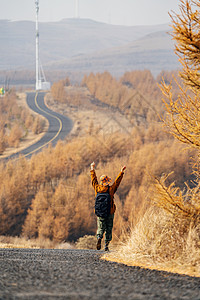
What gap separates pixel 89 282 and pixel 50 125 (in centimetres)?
6897

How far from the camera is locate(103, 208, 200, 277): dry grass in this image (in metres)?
6.00

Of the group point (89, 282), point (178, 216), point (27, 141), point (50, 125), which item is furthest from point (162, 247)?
point (50, 125)

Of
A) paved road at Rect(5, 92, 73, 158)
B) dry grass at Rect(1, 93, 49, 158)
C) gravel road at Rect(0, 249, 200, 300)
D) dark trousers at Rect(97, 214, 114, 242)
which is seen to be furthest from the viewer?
paved road at Rect(5, 92, 73, 158)

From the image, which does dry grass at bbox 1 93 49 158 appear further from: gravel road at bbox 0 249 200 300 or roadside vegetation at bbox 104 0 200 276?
gravel road at bbox 0 249 200 300

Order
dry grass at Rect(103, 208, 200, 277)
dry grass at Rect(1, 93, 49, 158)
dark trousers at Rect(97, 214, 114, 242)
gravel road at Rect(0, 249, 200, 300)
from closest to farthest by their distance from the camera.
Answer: gravel road at Rect(0, 249, 200, 300) < dry grass at Rect(103, 208, 200, 277) < dark trousers at Rect(97, 214, 114, 242) < dry grass at Rect(1, 93, 49, 158)

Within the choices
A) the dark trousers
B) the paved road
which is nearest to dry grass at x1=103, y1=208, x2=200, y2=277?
the dark trousers

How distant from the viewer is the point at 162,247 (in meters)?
6.44

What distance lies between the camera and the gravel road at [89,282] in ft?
14.9

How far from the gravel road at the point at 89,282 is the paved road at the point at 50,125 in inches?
1851

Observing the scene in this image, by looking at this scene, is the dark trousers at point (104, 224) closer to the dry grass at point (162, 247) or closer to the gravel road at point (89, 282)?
the dry grass at point (162, 247)

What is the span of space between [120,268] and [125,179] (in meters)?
36.2

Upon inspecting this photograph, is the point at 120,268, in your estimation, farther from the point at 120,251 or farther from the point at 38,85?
the point at 38,85

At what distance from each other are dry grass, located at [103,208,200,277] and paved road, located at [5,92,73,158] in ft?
152

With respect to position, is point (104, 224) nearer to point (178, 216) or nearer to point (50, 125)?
point (178, 216)
